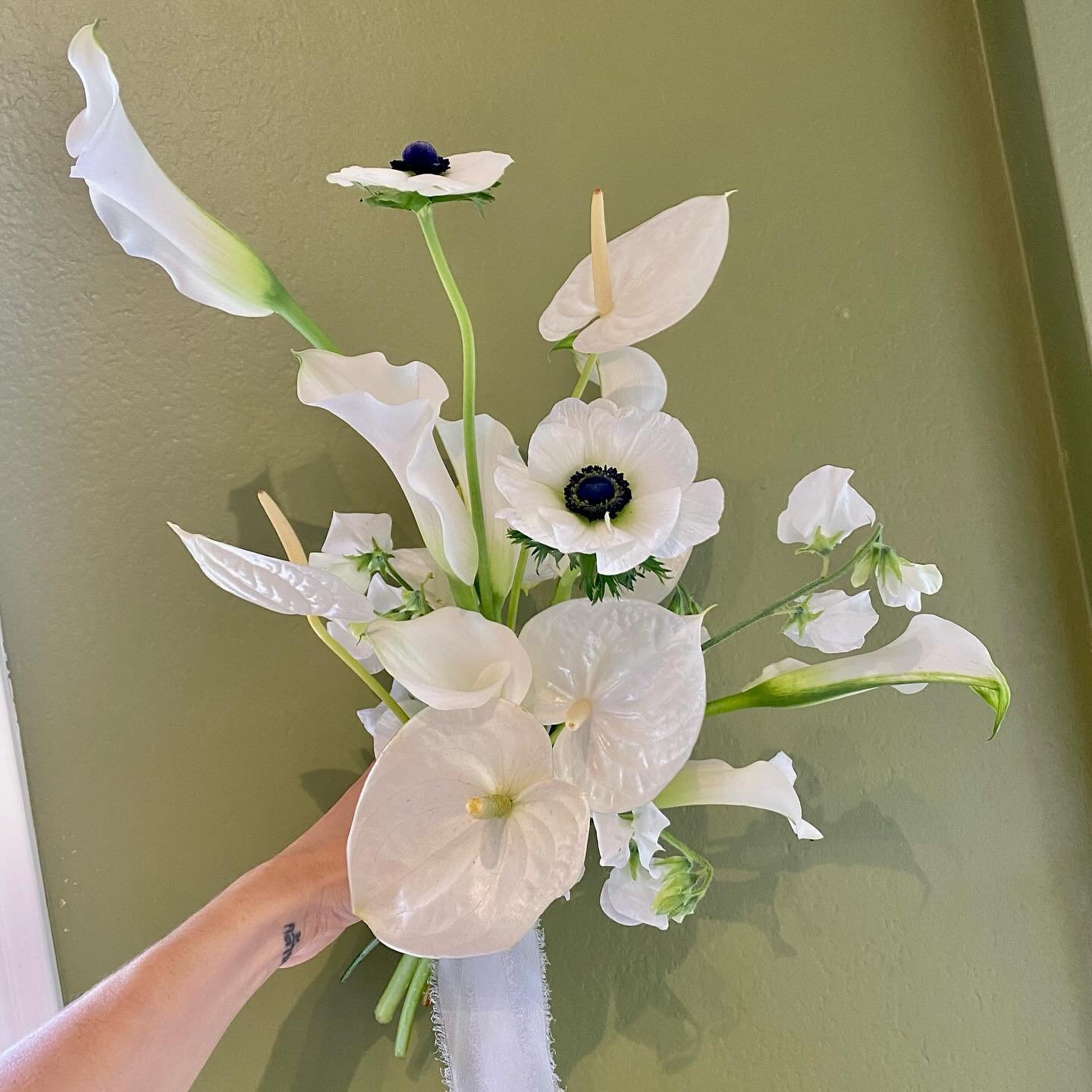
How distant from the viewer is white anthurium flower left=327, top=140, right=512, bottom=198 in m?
0.46

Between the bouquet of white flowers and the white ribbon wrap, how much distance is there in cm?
10

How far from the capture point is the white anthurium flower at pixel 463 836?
459 mm

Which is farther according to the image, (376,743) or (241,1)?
(241,1)

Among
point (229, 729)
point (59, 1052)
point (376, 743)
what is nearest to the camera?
point (59, 1052)

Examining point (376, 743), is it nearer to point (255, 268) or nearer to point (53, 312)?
point (255, 268)

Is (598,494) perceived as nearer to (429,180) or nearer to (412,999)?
(429,180)

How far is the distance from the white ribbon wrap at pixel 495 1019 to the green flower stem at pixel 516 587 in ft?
0.79

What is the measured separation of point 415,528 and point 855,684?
385 mm

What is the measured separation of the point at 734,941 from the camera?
0.73 m

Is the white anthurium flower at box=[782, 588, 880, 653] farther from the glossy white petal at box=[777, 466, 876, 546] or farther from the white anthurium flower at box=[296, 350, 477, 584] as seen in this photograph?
the white anthurium flower at box=[296, 350, 477, 584]

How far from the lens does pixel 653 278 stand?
56 cm

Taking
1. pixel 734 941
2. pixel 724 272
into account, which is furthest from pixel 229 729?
pixel 724 272

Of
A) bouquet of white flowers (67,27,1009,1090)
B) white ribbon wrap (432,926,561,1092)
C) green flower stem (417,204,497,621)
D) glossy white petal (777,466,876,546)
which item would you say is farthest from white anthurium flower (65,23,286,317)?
white ribbon wrap (432,926,561,1092)

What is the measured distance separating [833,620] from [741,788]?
129mm
